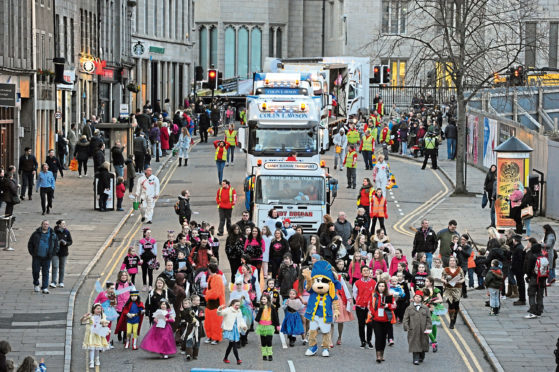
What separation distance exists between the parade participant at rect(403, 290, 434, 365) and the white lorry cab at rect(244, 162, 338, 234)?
10569 mm

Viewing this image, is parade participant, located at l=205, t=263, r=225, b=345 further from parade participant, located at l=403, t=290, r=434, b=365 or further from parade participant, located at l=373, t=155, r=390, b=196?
parade participant, located at l=373, t=155, r=390, b=196

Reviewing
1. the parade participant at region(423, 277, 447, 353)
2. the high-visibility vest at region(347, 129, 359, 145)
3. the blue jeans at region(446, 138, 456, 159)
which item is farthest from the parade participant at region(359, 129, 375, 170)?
the parade participant at region(423, 277, 447, 353)

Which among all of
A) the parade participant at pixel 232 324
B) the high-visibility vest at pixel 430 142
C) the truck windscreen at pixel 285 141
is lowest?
the parade participant at pixel 232 324

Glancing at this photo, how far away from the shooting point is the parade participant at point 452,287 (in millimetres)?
25234

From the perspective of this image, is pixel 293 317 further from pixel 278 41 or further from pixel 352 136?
pixel 278 41

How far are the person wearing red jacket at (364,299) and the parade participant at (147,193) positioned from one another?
47.6 ft

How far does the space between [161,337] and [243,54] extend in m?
75.3

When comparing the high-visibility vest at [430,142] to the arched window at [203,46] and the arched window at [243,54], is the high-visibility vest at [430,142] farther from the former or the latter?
the arched window at [203,46]

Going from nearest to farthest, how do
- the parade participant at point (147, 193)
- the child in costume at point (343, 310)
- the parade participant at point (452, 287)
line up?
the child in costume at point (343, 310), the parade participant at point (452, 287), the parade participant at point (147, 193)

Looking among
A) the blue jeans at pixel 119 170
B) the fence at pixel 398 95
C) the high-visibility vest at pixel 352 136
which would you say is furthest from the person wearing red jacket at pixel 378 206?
the fence at pixel 398 95

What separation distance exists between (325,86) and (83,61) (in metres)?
11.3

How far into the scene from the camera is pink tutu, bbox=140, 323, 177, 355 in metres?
22.7

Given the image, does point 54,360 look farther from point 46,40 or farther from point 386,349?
point 46,40

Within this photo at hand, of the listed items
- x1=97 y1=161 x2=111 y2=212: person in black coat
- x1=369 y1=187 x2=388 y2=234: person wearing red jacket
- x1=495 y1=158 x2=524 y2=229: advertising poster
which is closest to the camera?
x1=369 y1=187 x2=388 y2=234: person wearing red jacket
